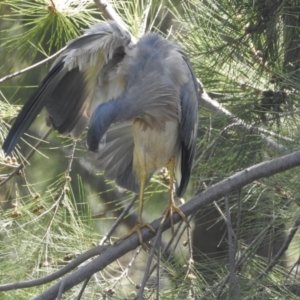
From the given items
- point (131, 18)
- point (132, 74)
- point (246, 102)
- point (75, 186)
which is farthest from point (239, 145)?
point (75, 186)

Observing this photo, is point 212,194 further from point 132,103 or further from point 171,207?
point 132,103

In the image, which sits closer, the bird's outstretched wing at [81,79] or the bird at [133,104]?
the bird's outstretched wing at [81,79]

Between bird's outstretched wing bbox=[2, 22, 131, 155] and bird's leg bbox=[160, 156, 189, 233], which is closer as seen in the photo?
bird's leg bbox=[160, 156, 189, 233]

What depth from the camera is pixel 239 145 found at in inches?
76.4

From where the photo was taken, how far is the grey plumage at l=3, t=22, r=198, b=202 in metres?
1.96

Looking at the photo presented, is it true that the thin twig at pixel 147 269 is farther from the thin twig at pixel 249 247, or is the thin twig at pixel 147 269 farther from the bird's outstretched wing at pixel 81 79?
Answer: the bird's outstretched wing at pixel 81 79

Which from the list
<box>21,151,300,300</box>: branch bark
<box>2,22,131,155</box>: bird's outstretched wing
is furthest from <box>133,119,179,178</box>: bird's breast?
<box>21,151,300,300</box>: branch bark

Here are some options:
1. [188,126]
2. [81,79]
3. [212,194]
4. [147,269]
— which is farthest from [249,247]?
[81,79]

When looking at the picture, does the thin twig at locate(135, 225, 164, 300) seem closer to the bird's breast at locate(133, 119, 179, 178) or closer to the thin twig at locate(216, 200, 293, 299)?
the thin twig at locate(216, 200, 293, 299)

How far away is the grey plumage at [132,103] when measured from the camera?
1.96 m

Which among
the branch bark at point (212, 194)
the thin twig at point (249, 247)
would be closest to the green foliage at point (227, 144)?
the thin twig at point (249, 247)

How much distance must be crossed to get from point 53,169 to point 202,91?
2.14m

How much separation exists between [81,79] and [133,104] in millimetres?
157

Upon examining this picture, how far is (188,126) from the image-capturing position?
2.10 m
